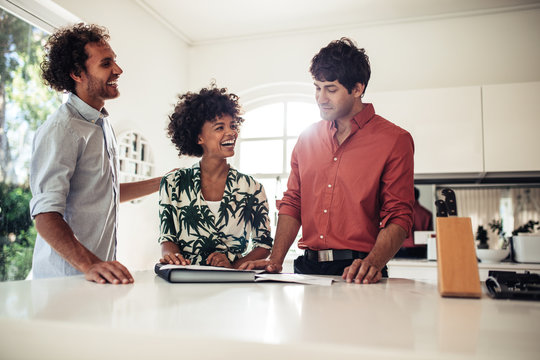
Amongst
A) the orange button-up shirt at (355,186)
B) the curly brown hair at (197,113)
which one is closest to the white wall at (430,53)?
the curly brown hair at (197,113)

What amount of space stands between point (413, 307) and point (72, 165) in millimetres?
1248

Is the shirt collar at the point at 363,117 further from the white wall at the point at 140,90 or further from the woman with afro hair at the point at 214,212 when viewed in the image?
the white wall at the point at 140,90

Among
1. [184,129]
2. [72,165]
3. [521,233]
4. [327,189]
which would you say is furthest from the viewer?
[521,233]

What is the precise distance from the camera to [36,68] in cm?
276

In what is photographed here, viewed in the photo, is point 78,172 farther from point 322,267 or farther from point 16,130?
point 16,130

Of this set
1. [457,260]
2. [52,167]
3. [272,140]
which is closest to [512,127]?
[272,140]

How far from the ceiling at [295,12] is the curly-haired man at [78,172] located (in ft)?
7.04

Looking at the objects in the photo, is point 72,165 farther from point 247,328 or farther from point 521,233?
point 521,233

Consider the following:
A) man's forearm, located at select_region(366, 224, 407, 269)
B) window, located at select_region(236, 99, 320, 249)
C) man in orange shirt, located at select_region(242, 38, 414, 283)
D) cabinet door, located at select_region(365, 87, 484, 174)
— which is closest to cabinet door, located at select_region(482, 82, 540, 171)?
cabinet door, located at select_region(365, 87, 484, 174)

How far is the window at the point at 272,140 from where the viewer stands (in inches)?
179

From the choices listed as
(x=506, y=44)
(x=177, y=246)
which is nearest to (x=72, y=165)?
(x=177, y=246)

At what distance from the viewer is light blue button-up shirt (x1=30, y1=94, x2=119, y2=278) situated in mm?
1428

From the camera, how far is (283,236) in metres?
1.64

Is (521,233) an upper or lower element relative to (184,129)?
lower
